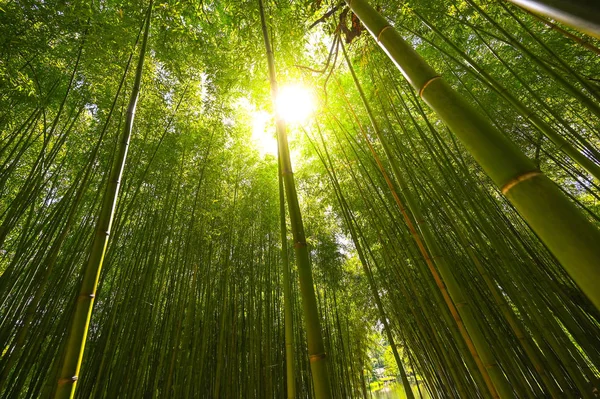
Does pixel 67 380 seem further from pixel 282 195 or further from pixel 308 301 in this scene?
pixel 282 195

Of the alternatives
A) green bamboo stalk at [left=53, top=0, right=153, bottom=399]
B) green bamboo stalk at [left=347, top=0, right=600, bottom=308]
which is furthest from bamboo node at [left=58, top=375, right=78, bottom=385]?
green bamboo stalk at [left=347, top=0, right=600, bottom=308]

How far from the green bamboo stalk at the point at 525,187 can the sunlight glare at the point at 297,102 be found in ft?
7.02

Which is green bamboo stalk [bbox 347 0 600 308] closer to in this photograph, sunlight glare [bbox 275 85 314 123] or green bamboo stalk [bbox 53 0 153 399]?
green bamboo stalk [bbox 53 0 153 399]

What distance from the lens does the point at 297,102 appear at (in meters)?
2.79

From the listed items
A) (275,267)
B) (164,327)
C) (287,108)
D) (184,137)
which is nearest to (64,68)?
(184,137)

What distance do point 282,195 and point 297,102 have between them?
5.56 feet

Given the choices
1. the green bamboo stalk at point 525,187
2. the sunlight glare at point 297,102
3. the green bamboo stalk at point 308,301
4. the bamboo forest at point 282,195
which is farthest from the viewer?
the sunlight glare at point 297,102

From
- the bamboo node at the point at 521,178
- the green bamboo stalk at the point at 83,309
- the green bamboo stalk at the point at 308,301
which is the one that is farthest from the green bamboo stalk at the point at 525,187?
the green bamboo stalk at the point at 83,309

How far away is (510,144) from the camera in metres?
0.51

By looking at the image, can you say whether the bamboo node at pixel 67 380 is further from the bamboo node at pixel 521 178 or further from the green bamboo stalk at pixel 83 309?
the bamboo node at pixel 521 178

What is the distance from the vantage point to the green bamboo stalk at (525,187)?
0.37 metres

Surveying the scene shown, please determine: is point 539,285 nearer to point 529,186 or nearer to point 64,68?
point 529,186

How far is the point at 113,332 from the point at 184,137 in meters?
2.40

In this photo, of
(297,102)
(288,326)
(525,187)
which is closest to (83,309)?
(288,326)
